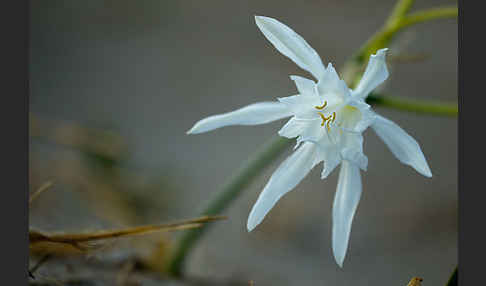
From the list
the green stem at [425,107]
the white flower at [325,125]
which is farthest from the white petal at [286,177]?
the green stem at [425,107]

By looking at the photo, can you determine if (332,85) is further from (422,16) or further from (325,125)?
(422,16)

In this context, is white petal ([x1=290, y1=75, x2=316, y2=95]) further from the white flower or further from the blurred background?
the blurred background

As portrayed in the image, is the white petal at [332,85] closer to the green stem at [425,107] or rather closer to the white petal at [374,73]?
the white petal at [374,73]

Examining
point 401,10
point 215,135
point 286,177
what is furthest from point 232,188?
point 215,135

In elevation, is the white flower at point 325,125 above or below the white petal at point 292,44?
below

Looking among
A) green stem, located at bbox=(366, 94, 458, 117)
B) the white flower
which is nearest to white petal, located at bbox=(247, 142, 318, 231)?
the white flower

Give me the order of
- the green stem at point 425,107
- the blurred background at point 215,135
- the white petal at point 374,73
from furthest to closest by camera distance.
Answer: the blurred background at point 215,135, the green stem at point 425,107, the white petal at point 374,73
